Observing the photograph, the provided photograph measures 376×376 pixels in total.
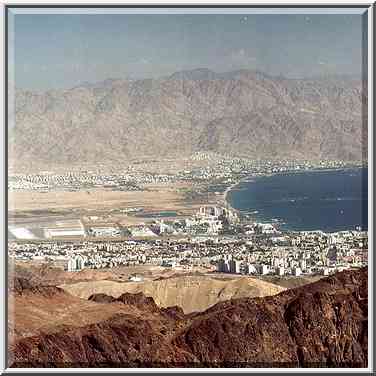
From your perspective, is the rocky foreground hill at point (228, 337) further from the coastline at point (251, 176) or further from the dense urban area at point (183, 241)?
the coastline at point (251, 176)

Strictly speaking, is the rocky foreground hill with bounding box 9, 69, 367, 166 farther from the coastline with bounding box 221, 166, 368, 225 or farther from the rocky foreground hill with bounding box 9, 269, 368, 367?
the rocky foreground hill with bounding box 9, 269, 368, 367

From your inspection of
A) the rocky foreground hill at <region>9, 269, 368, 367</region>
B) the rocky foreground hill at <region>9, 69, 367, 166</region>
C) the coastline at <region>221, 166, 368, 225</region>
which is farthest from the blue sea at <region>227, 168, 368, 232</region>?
the rocky foreground hill at <region>9, 269, 368, 367</region>

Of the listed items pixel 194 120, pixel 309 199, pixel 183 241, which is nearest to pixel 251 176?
pixel 309 199

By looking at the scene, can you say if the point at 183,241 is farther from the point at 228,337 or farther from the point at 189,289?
the point at 228,337

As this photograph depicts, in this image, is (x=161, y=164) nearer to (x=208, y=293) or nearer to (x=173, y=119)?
(x=173, y=119)

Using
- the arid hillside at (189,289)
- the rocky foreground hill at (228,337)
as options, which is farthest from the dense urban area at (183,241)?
the rocky foreground hill at (228,337)

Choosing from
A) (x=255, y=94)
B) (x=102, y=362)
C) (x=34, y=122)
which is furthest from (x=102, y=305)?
→ (x=255, y=94)
